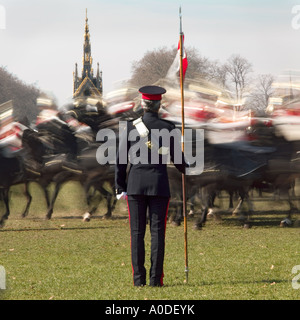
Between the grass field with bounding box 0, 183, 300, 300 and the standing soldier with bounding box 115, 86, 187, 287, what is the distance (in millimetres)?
496

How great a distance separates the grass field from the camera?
8.55 metres

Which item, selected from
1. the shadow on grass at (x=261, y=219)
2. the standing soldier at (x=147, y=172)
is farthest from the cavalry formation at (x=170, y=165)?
the standing soldier at (x=147, y=172)

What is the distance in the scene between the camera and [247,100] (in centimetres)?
2191

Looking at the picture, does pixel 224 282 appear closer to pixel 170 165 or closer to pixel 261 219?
pixel 170 165

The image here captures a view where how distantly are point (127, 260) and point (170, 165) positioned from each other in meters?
5.64

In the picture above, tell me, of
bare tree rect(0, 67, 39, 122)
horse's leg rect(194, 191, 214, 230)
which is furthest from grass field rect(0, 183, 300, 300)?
bare tree rect(0, 67, 39, 122)

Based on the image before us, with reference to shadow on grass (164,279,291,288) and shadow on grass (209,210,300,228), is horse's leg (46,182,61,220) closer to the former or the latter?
shadow on grass (209,210,300,228)

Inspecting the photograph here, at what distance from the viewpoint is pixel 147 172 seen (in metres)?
8.44

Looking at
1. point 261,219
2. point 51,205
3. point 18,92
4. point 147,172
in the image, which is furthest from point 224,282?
point 18,92

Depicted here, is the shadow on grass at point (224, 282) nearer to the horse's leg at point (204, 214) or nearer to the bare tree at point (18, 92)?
the horse's leg at point (204, 214)

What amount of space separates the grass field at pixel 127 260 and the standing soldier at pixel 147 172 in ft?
1.63

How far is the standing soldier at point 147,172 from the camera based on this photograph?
8406mm
